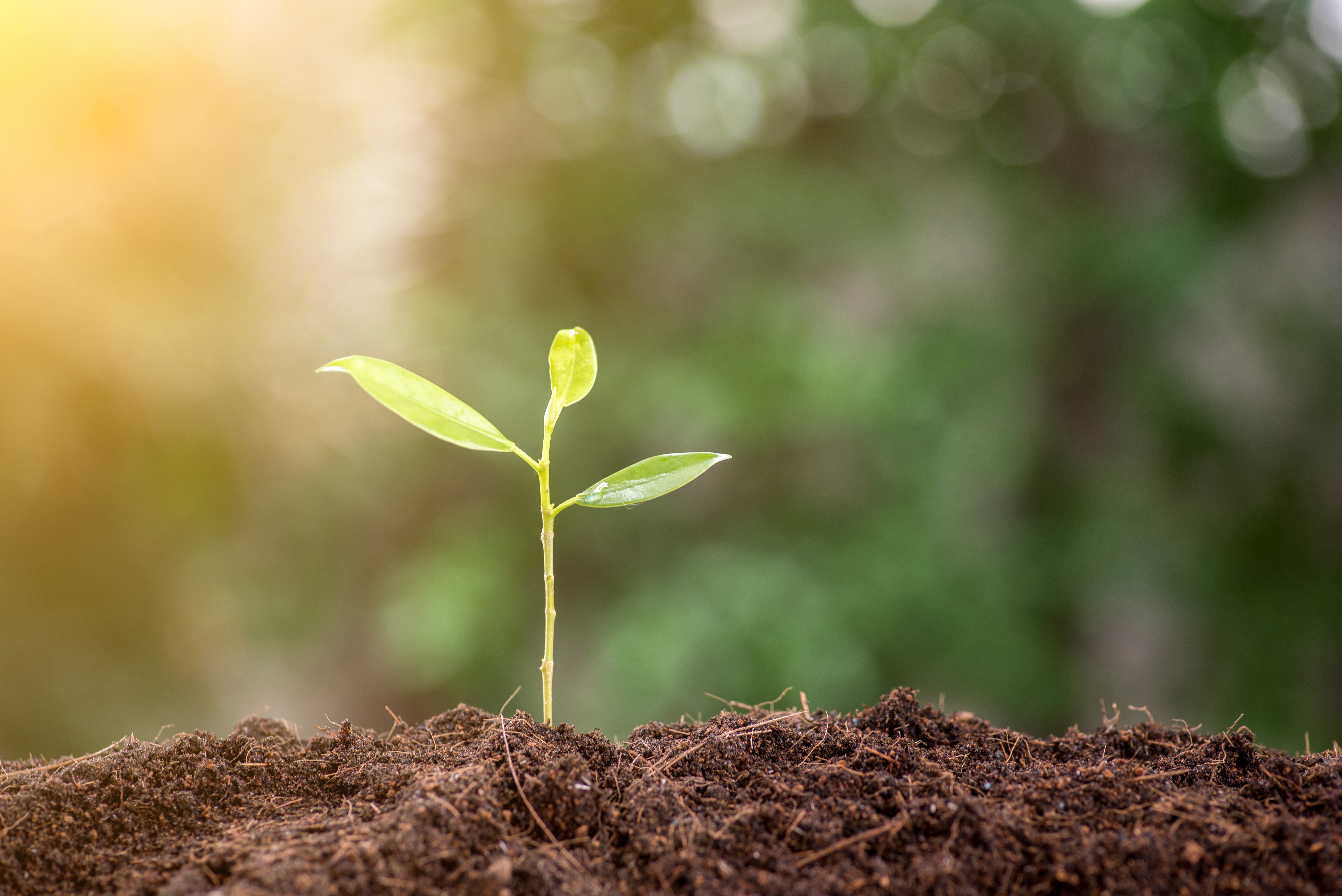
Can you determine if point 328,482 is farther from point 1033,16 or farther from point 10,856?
point 1033,16

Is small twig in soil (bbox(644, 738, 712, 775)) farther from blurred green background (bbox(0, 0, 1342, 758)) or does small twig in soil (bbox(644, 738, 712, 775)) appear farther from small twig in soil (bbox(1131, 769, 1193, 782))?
blurred green background (bbox(0, 0, 1342, 758))

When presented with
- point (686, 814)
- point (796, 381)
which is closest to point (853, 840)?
point (686, 814)

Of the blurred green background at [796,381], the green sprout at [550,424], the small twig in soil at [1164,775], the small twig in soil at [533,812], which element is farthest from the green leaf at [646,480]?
the blurred green background at [796,381]

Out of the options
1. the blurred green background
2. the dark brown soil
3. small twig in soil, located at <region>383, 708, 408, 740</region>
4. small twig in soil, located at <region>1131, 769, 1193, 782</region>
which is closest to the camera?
the dark brown soil

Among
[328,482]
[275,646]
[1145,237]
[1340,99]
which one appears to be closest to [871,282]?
[1145,237]

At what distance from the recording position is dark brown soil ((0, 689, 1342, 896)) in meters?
0.46

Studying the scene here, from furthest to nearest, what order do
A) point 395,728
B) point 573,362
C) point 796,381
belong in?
1. point 796,381
2. point 395,728
3. point 573,362

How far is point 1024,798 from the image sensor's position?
543mm

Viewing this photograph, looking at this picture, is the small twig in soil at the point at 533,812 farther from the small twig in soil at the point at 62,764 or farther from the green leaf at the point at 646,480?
the small twig in soil at the point at 62,764

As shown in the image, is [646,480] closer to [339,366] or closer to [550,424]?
[550,424]

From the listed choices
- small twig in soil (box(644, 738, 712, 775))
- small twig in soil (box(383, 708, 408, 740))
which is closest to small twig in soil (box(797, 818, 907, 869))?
small twig in soil (box(644, 738, 712, 775))

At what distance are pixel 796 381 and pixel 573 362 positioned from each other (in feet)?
6.42

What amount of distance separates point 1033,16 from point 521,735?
3062 mm

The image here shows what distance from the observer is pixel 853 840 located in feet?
1.61
